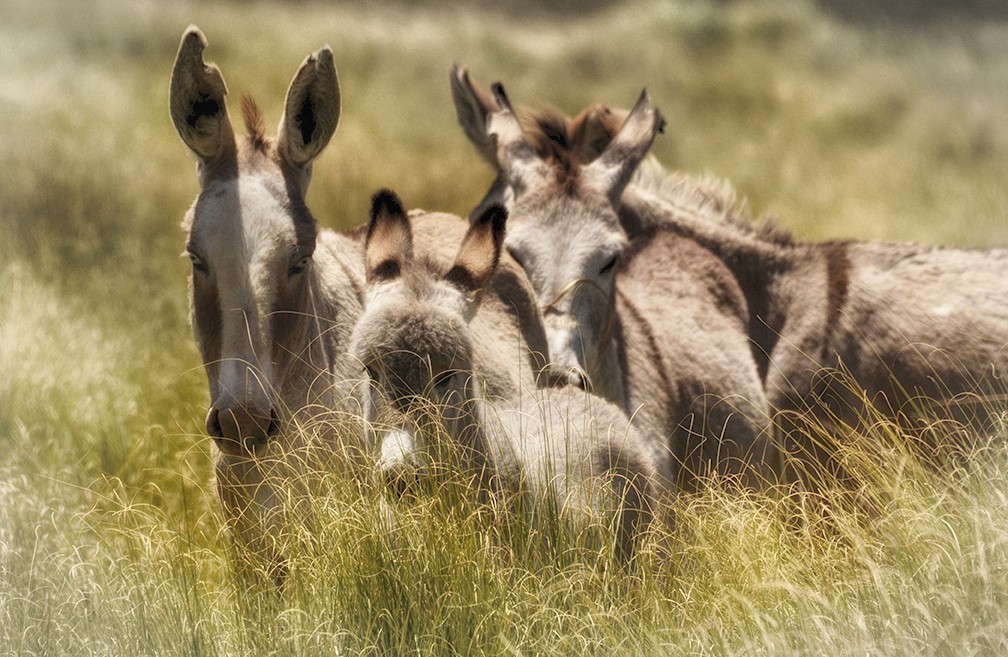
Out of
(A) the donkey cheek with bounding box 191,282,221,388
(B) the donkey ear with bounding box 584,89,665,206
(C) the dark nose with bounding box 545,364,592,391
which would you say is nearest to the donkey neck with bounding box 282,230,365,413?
(A) the donkey cheek with bounding box 191,282,221,388

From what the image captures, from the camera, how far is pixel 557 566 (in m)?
4.42

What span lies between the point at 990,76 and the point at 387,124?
8.38 meters

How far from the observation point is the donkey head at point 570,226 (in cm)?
613

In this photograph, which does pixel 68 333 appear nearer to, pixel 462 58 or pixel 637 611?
pixel 637 611

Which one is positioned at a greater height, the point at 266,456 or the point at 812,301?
the point at 266,456

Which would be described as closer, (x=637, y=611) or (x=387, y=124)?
(x=637, y=611)

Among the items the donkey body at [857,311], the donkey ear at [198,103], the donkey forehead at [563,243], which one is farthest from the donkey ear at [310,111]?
the donkey body at [857,311]

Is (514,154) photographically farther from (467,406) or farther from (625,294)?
(467,406)

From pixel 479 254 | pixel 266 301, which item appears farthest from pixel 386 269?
pixel 266 301

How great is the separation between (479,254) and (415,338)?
0.55 meters

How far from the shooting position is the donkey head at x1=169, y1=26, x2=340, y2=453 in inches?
186

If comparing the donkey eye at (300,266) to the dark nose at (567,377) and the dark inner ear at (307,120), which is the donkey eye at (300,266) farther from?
the dark nose at (567,377)

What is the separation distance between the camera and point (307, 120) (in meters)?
5.38

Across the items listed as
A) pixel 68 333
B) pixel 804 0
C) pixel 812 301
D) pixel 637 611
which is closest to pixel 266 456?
pixel 637 611
